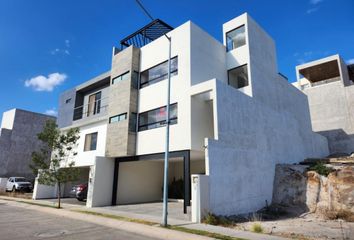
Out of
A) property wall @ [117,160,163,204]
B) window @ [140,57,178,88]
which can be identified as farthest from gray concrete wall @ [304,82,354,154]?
window @ [140,57,178,88]

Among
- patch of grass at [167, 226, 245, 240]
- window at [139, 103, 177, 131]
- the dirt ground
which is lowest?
the dirt ground

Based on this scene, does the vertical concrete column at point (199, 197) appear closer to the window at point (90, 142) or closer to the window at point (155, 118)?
the window at point (155, 118)

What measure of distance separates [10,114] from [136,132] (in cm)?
3076

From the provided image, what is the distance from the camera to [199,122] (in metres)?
14.3

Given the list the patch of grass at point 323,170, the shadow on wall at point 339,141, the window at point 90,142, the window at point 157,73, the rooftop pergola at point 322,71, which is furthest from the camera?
the rooftop pergola at point 322,71

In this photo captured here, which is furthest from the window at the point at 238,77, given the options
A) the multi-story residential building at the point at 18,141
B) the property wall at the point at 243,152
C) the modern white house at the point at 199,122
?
the multi-story residential building at the point at 18,141

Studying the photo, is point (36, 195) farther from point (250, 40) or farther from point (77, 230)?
point (250, 40)

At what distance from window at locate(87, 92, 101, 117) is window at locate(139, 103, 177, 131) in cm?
770

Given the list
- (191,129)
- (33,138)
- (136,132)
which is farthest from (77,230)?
(33,138)

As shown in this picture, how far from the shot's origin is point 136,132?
17.1 metres

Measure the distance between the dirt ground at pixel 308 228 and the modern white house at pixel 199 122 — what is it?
1.97 m

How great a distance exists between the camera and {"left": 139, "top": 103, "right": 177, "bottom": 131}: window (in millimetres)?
15078

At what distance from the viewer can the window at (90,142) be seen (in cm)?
2030

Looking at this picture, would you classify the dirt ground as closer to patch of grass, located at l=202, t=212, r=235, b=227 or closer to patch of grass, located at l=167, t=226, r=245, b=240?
patch of grass, located at l=202, t=212, r=235, b=227
